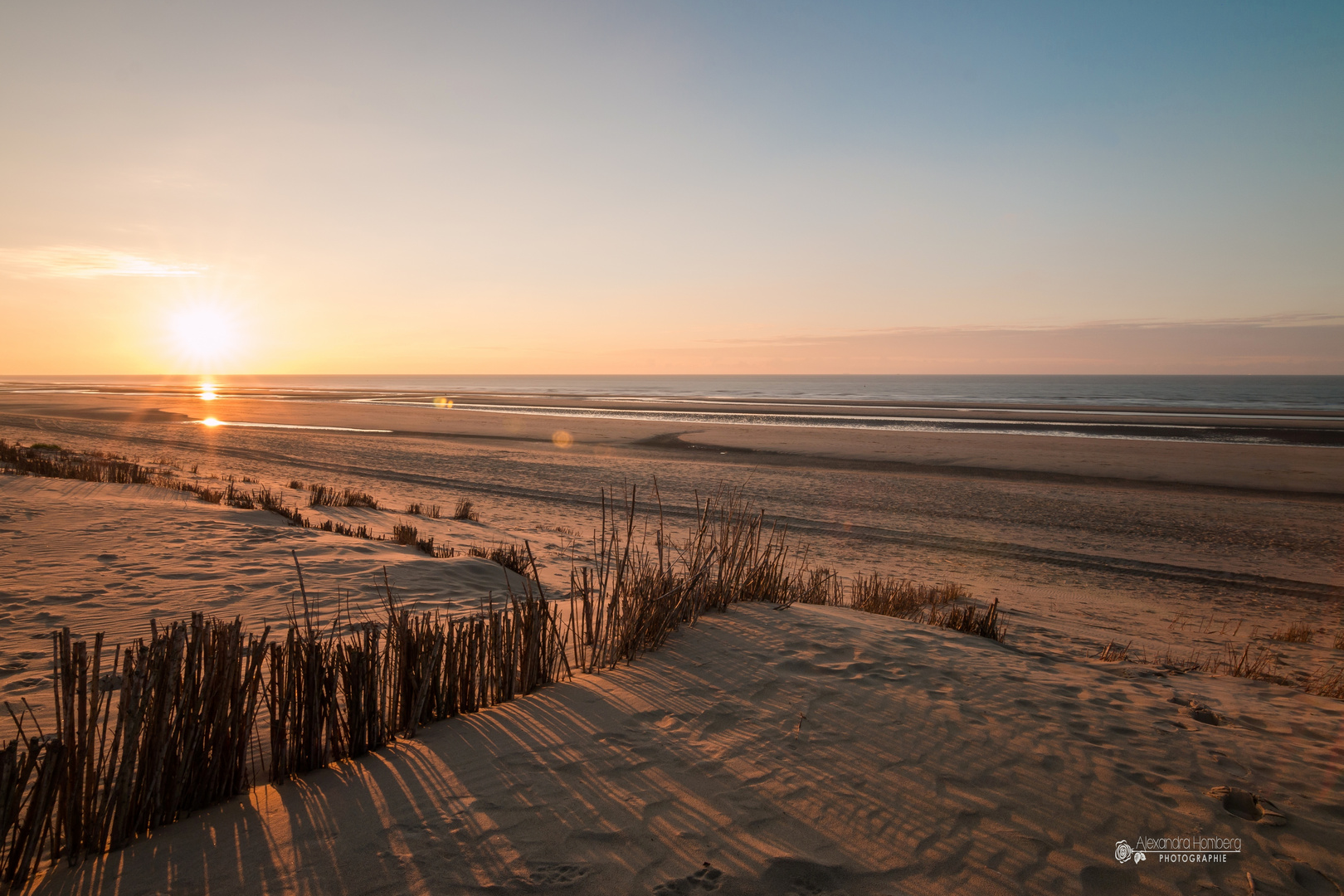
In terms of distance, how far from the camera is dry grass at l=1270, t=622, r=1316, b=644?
6.41 m

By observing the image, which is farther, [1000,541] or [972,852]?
[1000,541]

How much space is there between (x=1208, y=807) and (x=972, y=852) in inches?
50.5

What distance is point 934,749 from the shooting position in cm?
321

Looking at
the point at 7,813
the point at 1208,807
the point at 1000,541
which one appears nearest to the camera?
the point at 7,813

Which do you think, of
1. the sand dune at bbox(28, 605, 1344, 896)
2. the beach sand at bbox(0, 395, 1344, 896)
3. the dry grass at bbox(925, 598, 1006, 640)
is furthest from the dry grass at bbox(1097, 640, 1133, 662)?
the sand dune at bbox(28, 605, 1344, 896)

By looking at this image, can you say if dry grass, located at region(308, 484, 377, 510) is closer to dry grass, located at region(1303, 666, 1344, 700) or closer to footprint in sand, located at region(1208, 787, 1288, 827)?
footprint in sand, located at region(1208, 787, 1288, 827)

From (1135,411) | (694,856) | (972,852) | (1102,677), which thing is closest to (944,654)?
(1102,677)

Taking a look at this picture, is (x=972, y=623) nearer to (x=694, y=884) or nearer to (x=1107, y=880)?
(x=1107, y=880)

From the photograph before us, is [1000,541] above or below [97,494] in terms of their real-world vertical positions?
below

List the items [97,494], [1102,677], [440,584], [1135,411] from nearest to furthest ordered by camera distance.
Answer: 1. [1102,677]
2. [440,584]
3. [97,494]
4. [1135,411]

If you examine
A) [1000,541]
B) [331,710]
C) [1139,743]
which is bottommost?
[1000,541]

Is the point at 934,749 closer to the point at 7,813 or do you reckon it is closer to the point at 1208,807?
the point at 1208,807

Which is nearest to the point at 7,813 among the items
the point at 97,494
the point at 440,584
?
the point at 440,584

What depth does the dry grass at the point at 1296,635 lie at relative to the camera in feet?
21.0
